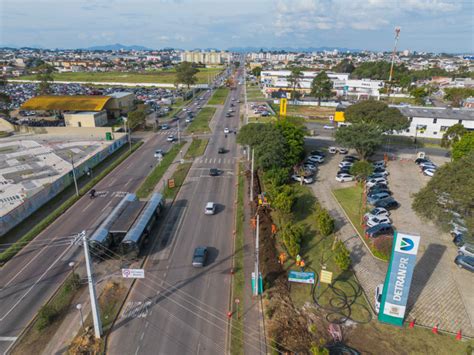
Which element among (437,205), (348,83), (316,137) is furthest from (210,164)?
(348,83)

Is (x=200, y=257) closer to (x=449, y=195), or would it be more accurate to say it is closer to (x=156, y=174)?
(x=449, y=195)

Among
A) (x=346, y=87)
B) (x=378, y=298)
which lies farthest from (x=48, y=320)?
(x=346, y=87)

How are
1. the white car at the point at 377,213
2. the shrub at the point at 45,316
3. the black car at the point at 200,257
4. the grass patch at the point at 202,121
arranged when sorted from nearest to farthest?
the shrub at the point at 45,316 < the black car at the point at 200,257 < the white car at the point at 377,213 < the grass patch at the point at 202,121

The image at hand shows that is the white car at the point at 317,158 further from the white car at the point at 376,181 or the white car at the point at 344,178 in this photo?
the white car at the point at 376,181

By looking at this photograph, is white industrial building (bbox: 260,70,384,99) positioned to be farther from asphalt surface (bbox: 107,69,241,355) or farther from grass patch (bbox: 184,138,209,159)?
asphalt surface (bbox: 107,69,241,355)

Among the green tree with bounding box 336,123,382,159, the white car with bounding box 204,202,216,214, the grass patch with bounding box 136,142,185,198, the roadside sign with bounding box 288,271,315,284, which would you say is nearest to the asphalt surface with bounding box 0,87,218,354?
the grass patch with bounding box 136,142,185,198

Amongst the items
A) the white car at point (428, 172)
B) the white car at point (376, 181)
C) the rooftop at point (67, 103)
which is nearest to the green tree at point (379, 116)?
the white car at point (428, 172)
